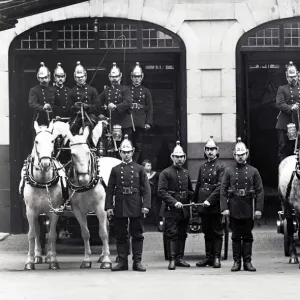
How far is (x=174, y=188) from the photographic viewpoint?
1927cm

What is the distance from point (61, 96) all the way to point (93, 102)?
0.67 meters

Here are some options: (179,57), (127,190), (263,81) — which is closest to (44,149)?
(127,190)

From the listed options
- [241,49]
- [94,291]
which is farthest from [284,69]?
[94,291]

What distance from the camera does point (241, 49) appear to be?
2497cm

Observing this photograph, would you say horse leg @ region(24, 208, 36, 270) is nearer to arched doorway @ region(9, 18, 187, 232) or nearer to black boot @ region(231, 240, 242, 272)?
black boot @ region(231, 240, 242, 272)

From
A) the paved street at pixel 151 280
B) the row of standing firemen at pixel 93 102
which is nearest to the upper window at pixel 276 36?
the row of standing firemen at pixel 93 102

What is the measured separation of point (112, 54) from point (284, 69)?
3.81 meters

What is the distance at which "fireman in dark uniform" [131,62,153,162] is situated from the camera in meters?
23.4

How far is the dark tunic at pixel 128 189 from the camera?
18.7 m

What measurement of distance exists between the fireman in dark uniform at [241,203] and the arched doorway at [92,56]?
6366 mm

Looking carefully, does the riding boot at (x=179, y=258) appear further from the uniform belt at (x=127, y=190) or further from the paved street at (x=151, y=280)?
the uniform belt at (x=127, y=190)

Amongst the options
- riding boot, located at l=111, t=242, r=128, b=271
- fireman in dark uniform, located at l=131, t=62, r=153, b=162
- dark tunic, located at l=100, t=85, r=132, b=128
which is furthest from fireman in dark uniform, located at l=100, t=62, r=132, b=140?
riding boot, located at l=111, t=242, r=128, b=271

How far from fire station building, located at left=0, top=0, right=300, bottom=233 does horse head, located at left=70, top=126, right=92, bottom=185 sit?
6056 mm

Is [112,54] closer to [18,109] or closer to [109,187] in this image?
[18,109]
